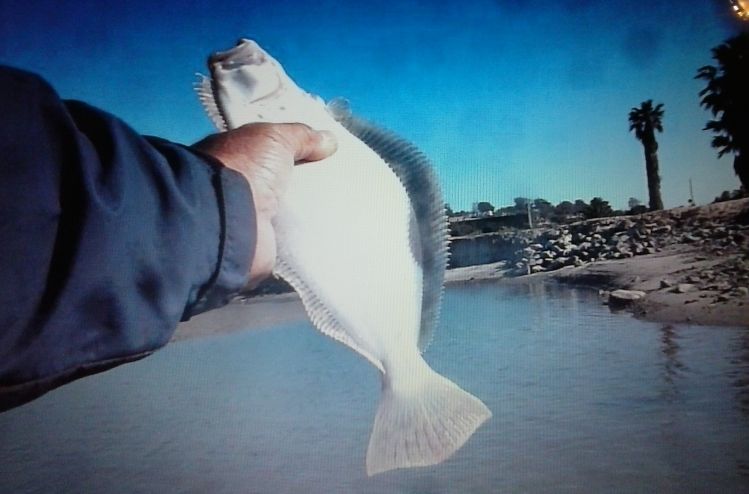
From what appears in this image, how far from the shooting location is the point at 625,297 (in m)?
1.27

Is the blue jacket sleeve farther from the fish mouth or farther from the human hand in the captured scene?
the fish mouth

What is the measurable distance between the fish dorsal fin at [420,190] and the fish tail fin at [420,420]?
0.09 metres

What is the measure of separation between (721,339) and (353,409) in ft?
2.21

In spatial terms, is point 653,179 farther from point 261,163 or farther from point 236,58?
point 261,163

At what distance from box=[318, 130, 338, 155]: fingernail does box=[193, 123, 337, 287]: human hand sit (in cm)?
8

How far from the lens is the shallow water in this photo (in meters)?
1.12

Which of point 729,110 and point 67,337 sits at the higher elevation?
point 729,110

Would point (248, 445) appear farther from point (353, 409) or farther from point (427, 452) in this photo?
point (427, 452)

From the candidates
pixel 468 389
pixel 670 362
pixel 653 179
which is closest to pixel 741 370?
pixel 670 362

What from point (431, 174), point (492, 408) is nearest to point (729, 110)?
point (492, 408)

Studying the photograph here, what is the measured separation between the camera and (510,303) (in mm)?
1218

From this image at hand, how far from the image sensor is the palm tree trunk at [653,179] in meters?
1.26

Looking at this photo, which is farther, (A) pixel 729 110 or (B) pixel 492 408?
(A) pixel 729 110

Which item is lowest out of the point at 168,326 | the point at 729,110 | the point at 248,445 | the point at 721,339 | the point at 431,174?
the point at 248,445
